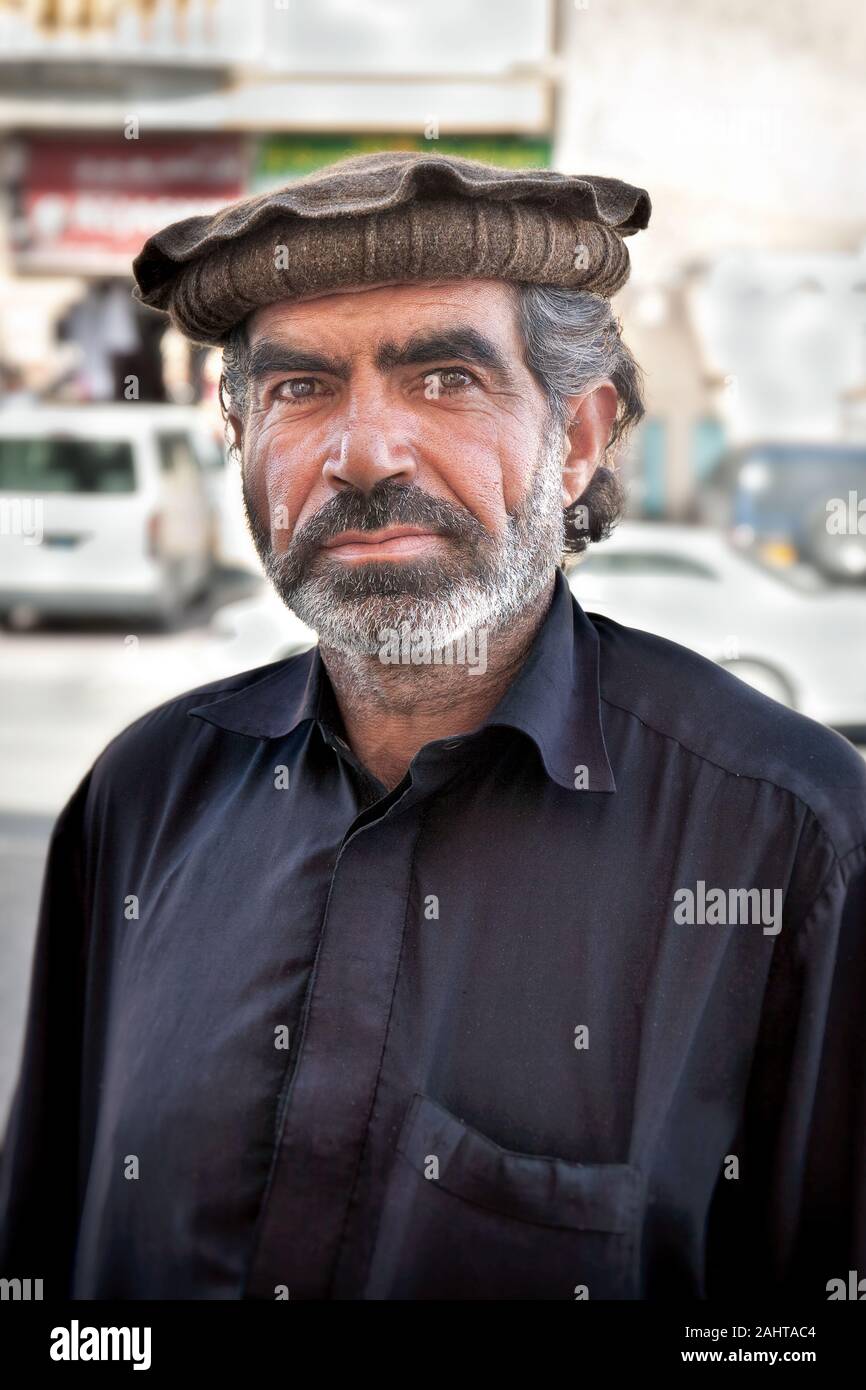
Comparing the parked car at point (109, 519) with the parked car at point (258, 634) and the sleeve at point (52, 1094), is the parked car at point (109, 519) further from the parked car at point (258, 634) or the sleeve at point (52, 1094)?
the sleeve at point (52, 1094)

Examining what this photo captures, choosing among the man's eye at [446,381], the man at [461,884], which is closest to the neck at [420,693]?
the man at [461,884]

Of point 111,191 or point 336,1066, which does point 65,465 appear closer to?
point 111,191

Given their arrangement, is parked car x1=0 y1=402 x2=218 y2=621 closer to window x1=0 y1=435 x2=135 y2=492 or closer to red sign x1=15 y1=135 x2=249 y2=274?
window x1=0 y1=435 x2=135 y2=492

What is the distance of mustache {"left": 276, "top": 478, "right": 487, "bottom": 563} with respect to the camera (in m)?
1.27

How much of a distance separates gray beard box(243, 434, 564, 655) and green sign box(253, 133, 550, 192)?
641 cm

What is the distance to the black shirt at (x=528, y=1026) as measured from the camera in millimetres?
1163

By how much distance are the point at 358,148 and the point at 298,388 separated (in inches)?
264

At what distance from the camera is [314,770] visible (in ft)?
4.61

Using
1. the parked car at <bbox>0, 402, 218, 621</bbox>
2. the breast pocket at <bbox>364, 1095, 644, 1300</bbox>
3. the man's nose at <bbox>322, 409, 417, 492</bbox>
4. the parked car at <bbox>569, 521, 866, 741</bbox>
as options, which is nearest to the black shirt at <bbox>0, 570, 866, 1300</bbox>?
the breast pocket at <bbox>364, 1095, 644, 1300</bbox>

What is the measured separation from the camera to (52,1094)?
5.06ft

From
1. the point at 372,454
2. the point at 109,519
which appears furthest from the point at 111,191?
the point at 372,454

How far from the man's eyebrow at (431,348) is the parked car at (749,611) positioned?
4.04 metres

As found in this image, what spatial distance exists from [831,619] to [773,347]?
2.45 metres
